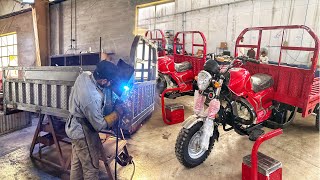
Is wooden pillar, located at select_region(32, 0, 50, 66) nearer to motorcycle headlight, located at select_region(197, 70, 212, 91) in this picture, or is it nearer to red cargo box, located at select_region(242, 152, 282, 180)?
motorcycle headlight, located at select_region(197, 70, 212, 91)

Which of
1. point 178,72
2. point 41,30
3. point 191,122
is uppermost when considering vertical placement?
point 41,30

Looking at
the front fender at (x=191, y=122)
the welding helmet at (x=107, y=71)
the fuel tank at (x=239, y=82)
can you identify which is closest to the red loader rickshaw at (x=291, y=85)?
the fuel tank at (x=239, y=82)

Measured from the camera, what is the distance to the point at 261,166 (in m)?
2.16

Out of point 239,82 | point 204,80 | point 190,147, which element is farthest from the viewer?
point 239,82

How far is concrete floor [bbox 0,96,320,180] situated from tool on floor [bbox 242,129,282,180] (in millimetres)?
390

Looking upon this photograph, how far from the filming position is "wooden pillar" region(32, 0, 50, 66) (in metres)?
9.05

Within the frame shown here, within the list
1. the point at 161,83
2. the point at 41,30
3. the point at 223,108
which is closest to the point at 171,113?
the point at 223,108

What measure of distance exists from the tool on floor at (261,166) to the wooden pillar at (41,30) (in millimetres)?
9436

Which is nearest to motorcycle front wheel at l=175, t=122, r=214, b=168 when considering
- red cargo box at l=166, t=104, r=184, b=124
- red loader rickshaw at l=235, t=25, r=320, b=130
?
red loader rickshaw at l=235, t=25, r=320, b=130

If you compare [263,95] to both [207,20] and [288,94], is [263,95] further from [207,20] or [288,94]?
[207,20]

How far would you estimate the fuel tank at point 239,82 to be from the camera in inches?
112

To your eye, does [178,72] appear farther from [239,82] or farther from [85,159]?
[85,159]

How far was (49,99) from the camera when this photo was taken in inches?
110

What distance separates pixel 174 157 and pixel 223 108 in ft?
3.38
